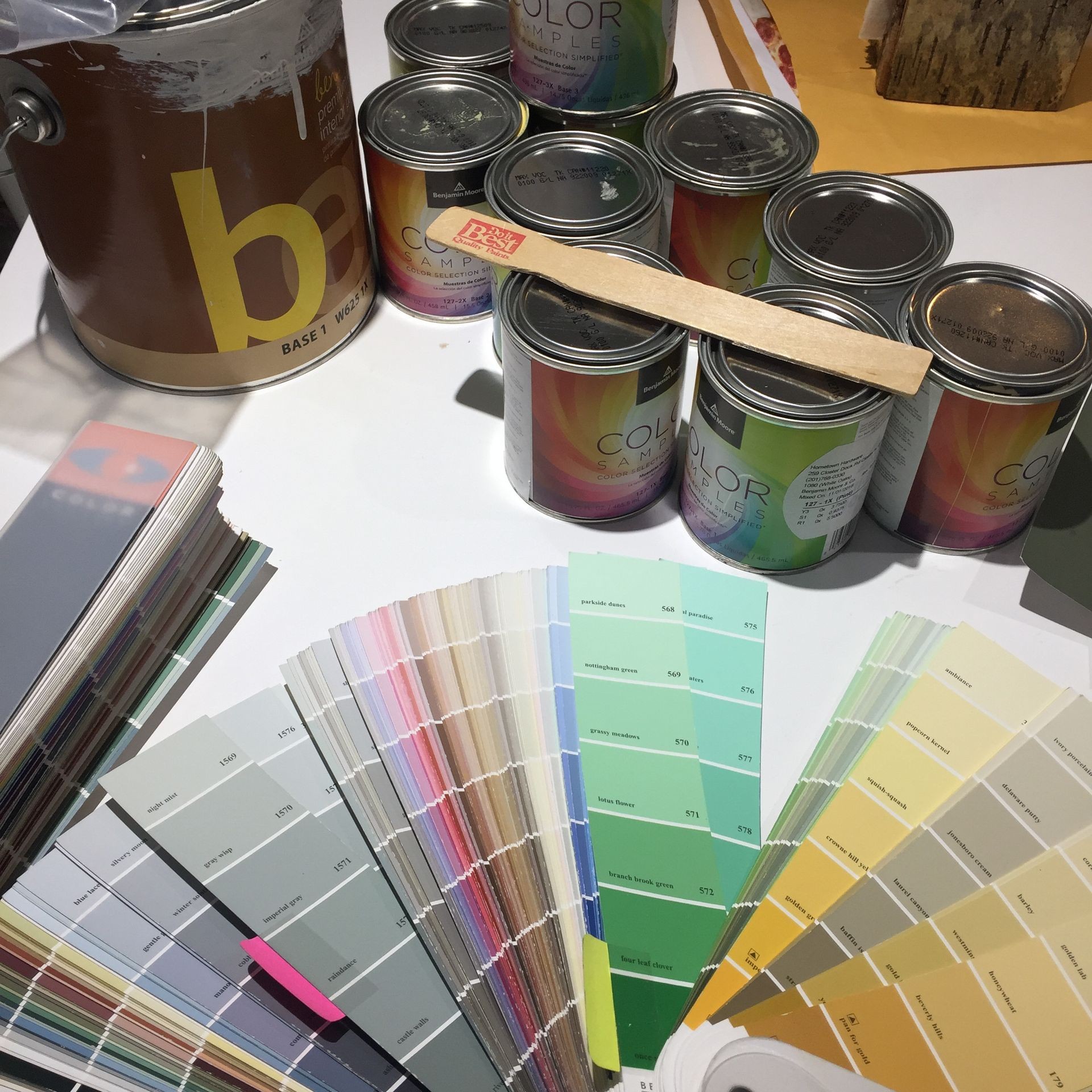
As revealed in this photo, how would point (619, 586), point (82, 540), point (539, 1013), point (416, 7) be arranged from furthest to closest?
point (416, 7)
point (619, 586)
point (82, 540)
point (539, 1013)

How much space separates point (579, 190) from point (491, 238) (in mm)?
128

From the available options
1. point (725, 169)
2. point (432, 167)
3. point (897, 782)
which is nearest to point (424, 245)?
point (432, 167)

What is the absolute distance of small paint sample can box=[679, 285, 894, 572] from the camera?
0.86 meters

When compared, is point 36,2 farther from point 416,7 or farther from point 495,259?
point 416,7

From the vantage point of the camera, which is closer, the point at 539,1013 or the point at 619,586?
the point at 539,1013

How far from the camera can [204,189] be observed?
910mm

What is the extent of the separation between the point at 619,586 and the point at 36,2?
61 cm

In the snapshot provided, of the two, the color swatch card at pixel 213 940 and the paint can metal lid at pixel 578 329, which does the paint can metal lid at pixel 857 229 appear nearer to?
the paint can metal lid at pixel 578 329

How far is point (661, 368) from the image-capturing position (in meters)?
0.91

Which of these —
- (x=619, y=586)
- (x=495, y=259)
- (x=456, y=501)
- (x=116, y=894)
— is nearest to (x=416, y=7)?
(x=495, y=259)

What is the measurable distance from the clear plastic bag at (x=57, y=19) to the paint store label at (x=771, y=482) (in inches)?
19.5

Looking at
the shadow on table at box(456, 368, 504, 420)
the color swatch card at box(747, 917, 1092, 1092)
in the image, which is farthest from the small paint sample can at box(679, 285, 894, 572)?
the color swatch card at box(747, 917, 1092, 1092)

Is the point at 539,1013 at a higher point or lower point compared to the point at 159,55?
lower

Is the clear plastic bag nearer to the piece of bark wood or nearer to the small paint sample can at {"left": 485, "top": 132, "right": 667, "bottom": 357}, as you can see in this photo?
the small paint sample can at {"left": 485, "top": 132, "right": 667, "bottom": 357}
